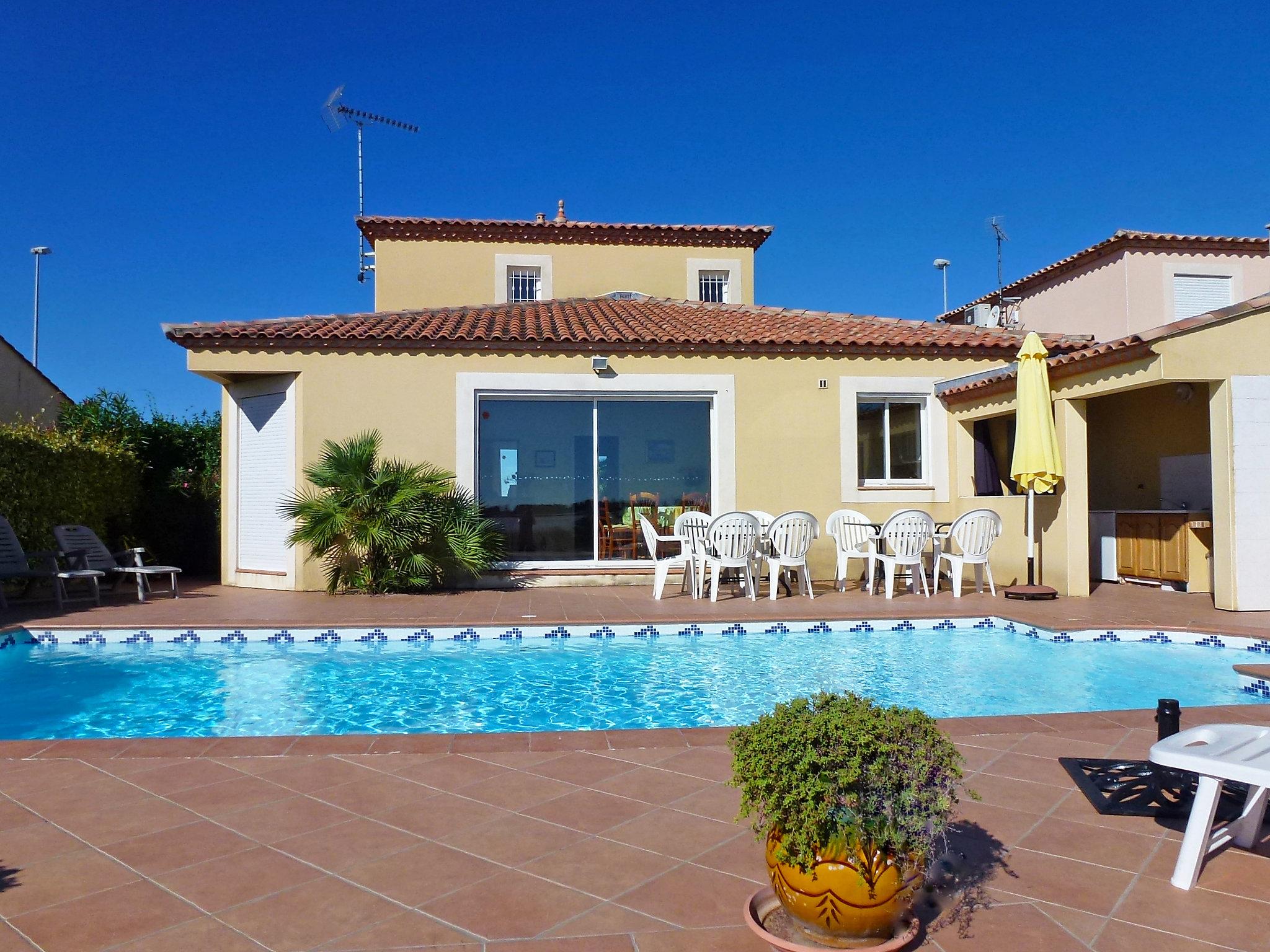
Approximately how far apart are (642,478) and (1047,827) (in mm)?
10173

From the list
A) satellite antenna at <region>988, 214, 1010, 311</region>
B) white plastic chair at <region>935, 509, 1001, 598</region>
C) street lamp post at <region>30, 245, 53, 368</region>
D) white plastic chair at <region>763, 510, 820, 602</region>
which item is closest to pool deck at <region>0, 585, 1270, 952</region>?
white plastic chair at <region>935, 509, 1001, 598</region>

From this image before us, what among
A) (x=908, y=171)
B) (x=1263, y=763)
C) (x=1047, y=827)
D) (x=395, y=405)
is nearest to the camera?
(x=1263, y=763)

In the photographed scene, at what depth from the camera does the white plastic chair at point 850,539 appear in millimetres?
11875

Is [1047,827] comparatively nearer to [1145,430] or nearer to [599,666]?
[599,666]

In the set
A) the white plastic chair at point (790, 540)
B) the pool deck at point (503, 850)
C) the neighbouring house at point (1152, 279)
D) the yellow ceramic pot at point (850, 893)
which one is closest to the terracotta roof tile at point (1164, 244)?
the neighbouring house at point (1152, 279)

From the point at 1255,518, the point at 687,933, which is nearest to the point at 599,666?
the point at 687,933

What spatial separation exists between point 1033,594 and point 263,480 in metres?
10.6

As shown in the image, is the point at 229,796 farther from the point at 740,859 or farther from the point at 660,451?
the point at 660,451

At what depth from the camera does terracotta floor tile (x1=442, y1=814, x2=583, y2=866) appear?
3.50 metres

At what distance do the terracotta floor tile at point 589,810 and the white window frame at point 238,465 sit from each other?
9.74m

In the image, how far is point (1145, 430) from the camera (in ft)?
43.7

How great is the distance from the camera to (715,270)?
786 inches

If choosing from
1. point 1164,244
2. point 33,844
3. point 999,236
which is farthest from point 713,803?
point 999,236

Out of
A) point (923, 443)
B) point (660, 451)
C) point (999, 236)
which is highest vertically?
point (999, 236)
